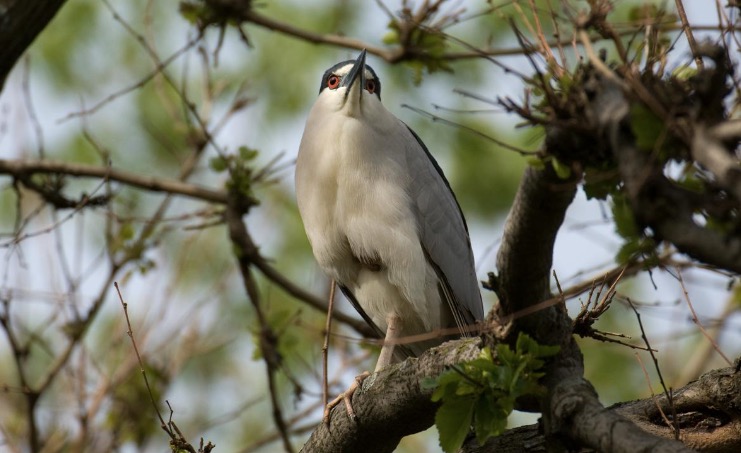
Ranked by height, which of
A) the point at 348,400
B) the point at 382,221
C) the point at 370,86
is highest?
the point at 370,86

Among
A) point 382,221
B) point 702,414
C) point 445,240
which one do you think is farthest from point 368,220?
point 702,414

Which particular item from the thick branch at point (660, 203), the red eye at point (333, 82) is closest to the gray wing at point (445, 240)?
the red eye at point (333, 82)

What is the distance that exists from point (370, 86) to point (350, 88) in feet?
0.88

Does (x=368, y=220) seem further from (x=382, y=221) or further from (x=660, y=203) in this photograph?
(x=660, y=203)

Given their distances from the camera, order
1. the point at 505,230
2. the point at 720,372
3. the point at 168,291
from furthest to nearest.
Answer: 1. the point at 168,291
2. the point at 720,372
3. the point at 505,230

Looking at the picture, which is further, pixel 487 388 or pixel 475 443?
pixel 475 443

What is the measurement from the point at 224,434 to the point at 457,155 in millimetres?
3407

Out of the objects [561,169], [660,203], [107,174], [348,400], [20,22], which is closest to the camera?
[660,203]

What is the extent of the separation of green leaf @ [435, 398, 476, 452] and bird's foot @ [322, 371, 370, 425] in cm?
85

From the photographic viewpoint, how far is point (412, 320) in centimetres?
413

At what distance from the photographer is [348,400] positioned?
328 centimetres

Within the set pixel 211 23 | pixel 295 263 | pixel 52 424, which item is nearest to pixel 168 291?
pixel 52 424

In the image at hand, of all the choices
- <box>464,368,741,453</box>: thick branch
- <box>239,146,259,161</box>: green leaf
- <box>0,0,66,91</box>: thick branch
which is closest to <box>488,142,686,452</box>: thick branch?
<box>464,368,741,453</box>: thick branch

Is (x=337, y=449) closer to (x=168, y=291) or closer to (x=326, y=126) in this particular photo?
(x=326, y=126)
